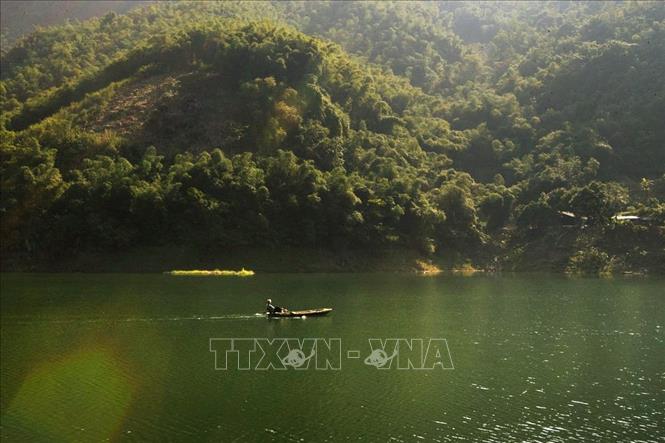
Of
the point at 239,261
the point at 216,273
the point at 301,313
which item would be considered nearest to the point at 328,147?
the point at 239,261

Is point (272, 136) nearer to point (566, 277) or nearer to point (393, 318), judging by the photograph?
point (566, 277)

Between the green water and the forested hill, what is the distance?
3288 cm

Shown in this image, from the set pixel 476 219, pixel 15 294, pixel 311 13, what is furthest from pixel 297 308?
pixel 311 13

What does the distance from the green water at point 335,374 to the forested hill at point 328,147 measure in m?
32.9

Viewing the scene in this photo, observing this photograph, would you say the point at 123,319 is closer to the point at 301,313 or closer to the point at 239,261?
the point at 301,313

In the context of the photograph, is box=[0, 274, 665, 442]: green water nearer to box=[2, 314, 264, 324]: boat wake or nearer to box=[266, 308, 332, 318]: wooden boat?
box=[2, 314, 264, 324]: boat wake

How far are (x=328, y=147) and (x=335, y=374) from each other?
78.0m

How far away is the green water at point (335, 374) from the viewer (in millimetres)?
23250

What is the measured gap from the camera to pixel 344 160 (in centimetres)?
10744

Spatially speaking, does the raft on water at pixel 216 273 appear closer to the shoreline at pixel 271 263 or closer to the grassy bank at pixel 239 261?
the shoreline at pixel 271 263

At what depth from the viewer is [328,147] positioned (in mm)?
106188

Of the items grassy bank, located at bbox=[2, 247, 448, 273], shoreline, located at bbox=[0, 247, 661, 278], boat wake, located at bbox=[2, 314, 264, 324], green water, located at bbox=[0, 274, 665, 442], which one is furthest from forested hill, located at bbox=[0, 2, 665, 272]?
boat wake, located at bbox=[2, 314, 264, 324]

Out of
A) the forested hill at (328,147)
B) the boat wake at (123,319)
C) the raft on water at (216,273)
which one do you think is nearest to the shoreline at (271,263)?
the forested hill at (328,147)

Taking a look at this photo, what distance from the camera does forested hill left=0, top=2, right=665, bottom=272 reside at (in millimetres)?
87938
